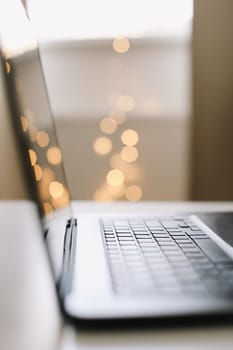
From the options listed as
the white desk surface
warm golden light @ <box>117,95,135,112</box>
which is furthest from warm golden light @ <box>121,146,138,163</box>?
the white desk surface

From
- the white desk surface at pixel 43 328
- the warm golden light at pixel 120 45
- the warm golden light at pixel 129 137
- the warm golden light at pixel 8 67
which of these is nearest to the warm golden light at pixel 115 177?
the warm golden light at pixel 129 137

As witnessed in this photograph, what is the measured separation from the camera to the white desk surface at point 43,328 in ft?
1.45

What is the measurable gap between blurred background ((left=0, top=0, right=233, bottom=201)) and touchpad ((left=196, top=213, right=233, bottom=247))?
3.27ft

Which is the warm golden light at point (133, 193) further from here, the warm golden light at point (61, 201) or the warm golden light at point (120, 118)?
the warm golden light at point (61, 201)

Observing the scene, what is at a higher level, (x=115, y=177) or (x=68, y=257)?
(x=68, y=257)

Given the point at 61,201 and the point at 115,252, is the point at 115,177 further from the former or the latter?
the point at 115,252

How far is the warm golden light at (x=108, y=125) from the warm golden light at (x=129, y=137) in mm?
40

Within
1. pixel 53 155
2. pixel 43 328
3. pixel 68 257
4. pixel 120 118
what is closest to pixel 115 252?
pixel 68 257

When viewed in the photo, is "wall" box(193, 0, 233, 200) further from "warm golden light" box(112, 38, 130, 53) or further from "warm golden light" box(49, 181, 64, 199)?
"warm golden light" box(49, 181, 64, 199)

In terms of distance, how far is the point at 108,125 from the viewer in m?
1.86

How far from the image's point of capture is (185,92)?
1873 mm

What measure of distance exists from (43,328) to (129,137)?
1.42 metres

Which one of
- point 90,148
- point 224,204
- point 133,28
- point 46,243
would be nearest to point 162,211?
point 224,204

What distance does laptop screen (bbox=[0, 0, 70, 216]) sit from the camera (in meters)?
0.49
